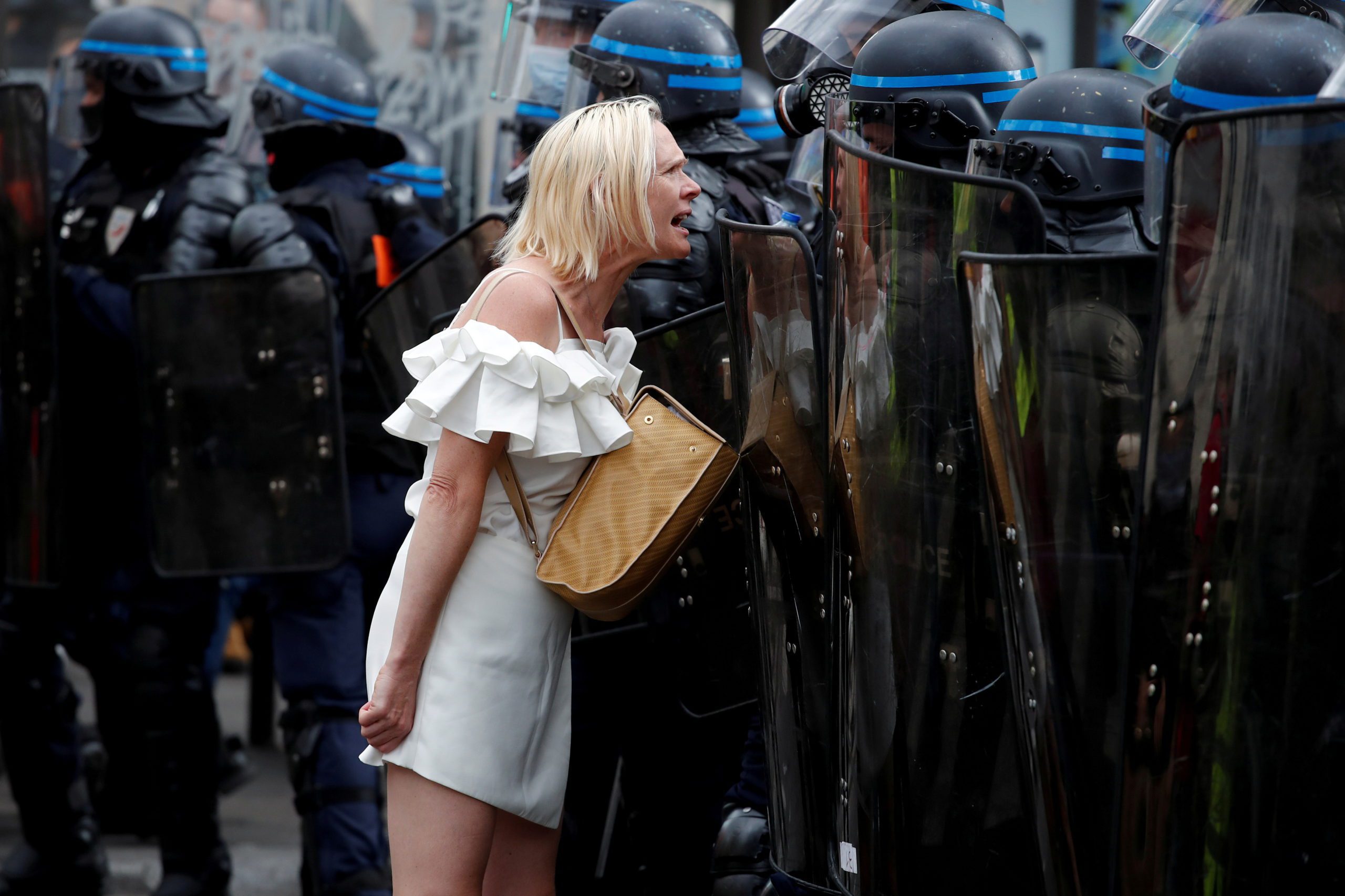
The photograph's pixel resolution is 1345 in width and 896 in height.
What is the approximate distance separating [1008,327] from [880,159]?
0.28 m

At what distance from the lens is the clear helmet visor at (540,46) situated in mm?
4027

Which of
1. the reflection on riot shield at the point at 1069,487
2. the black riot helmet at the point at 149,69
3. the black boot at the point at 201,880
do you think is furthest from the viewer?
the black riot helmet at the point at 149,69

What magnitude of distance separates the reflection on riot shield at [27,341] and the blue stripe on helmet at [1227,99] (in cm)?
277

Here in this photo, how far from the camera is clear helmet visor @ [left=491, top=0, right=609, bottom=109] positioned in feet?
13.2

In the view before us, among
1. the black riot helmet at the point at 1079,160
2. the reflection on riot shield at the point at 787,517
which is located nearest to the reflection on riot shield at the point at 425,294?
the reflection on riot shield at the point at 787,517

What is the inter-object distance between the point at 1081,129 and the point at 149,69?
2.75 metres

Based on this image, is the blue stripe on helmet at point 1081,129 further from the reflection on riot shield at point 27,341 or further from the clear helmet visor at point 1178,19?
the reflection on riot shield at point 27,341

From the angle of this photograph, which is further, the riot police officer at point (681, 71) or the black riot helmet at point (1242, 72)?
the riot police officer at point (681, 71)

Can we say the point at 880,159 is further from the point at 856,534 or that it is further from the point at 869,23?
the point at 869,23

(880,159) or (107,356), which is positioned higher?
(880,159)

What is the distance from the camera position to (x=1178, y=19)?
8.36 ft

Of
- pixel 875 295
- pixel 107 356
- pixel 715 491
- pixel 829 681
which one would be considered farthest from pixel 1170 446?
pixel 107 356

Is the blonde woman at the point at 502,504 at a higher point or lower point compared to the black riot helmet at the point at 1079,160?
lower

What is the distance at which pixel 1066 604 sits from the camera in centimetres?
164
